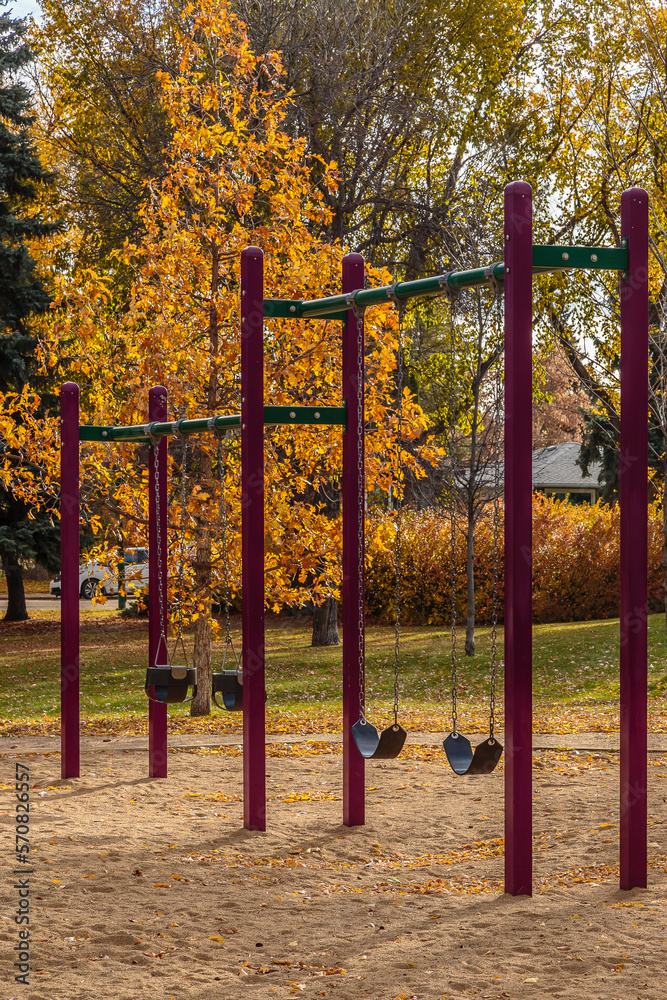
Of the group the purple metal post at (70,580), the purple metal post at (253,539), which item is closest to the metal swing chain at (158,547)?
the purple metal post at (70,580)

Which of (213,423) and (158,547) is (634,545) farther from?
(158,547)

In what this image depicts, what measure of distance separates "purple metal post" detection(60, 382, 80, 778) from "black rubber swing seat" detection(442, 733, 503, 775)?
3454mm

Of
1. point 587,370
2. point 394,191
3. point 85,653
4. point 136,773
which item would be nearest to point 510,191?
point 136,773

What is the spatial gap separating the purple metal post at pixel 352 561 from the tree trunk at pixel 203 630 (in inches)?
177

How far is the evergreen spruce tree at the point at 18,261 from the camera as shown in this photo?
19.4 metres

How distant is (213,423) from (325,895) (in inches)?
126

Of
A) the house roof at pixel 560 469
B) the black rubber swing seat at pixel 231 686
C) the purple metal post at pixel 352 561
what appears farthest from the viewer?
the house roof at pixel 560 469

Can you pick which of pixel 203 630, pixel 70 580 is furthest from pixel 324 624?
pixel 70 580

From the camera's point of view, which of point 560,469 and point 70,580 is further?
point 560,469

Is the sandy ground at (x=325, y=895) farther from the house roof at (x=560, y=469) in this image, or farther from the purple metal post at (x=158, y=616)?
the house roof at (x=560, y=469)

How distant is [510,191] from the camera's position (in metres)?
4.83

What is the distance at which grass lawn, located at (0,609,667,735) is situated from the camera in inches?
428

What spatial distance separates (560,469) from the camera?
1538 inches

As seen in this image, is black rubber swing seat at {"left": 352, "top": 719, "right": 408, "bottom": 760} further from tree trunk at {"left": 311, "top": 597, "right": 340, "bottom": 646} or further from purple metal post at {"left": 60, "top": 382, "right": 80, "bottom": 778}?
tree trunk at {"left": 311, "top": 597, "right": 340, "bottom": 646}
